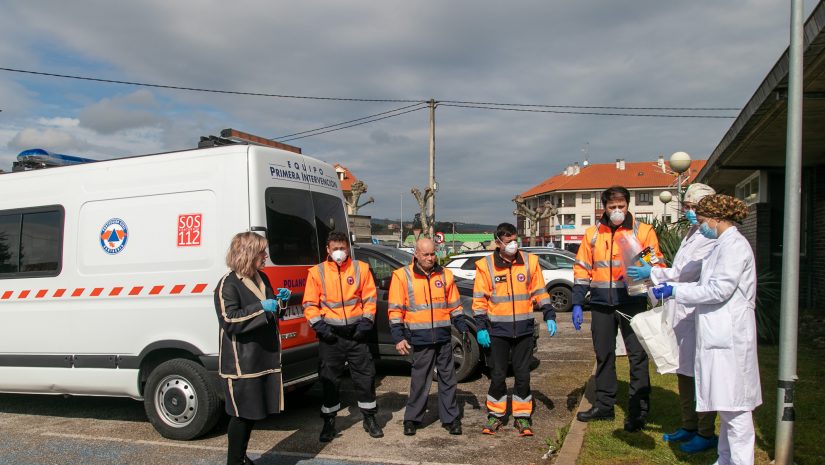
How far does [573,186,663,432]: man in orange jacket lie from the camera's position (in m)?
5.24

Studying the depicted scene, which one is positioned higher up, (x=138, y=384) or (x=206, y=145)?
(x=206, y=145)

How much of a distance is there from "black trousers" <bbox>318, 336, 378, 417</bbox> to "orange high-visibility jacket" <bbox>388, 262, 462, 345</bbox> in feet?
1.23

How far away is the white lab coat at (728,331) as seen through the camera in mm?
3693

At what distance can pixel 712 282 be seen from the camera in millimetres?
3758

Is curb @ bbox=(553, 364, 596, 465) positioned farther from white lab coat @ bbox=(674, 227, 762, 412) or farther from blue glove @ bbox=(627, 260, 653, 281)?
blue glove @ bbox=(627, 260, 653, 281)

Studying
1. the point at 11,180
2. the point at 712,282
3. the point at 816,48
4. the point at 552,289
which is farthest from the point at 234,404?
the point at 552,289

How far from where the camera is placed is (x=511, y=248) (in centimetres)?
535

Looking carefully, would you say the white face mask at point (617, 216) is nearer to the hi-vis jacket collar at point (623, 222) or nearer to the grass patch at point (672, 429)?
the hi-vis jacket collar at point (623, 222)

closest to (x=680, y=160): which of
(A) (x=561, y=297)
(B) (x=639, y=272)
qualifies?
(A) (x=561, y=297)

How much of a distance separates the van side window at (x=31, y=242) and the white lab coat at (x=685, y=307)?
5492 mm

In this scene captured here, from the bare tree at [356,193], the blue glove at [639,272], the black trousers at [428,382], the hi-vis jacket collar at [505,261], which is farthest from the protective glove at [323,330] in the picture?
the bare tree at [356,193]

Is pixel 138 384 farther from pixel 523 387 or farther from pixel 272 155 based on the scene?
pixel 523 387

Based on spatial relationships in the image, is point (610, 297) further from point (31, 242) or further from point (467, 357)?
point (31, 242)

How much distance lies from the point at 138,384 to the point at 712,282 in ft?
16.0
